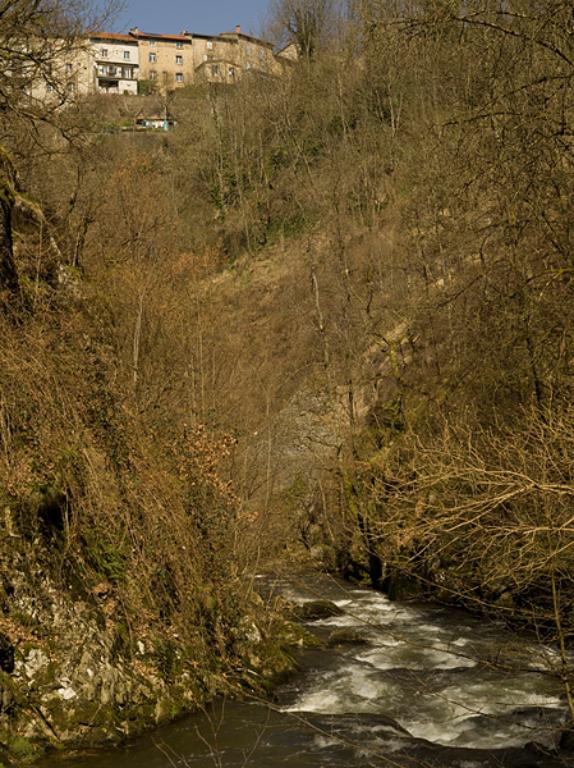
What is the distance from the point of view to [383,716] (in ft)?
31.0

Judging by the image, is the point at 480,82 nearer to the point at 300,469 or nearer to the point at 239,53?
the point at 300,469

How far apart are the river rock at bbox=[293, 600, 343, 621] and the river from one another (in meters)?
1.15

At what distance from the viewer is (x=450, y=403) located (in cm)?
1639

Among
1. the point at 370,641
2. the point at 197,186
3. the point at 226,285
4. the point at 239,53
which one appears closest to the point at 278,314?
the point at 226,285

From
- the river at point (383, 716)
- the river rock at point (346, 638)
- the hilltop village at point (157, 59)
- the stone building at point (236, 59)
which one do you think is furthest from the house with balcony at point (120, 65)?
the river at point (383, 716)

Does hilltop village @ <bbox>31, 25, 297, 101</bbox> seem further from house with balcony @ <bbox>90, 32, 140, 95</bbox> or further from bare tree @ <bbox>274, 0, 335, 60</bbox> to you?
bare tree @ <bbox>274, 0, 335, 60</bbox>

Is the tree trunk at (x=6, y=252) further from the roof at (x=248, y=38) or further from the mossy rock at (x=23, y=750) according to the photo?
the roof at (x=248, y=38)

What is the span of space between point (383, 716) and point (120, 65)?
8298 cm

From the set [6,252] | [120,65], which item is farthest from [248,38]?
[6,252]

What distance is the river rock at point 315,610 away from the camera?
561 inches

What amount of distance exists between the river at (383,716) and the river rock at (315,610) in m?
1.15

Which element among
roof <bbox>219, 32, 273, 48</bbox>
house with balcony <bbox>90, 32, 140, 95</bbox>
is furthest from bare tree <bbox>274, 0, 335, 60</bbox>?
house with balcony <bbox>90, 32, 140, 95</bbox>

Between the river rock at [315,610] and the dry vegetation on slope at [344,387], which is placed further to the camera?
the river rock at [315,610]

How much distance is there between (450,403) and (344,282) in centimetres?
766
